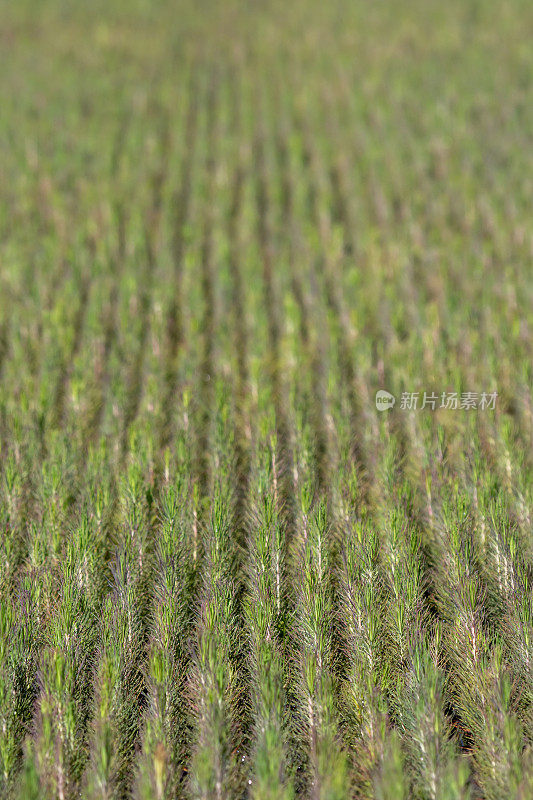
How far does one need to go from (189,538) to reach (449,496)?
1.08 metres

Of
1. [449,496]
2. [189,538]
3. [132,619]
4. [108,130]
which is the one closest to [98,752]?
[132,619]

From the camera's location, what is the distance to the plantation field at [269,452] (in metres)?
1.73

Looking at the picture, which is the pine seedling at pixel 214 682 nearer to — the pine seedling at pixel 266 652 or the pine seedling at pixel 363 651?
the pine seedling at pixel 266 652

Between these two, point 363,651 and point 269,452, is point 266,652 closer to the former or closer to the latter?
point 363,651

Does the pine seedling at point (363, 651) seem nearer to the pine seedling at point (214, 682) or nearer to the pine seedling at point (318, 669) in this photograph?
the pine seedling at point (318, 669)

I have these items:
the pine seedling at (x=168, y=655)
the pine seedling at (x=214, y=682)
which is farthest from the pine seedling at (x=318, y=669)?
the pine seedling at (x=168, y=655)

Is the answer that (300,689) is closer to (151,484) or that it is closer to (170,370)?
(151,484)

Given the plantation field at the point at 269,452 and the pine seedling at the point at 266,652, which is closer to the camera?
the pine seedling at the point at 266,652

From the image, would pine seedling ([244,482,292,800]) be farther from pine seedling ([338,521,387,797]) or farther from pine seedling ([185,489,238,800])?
pine seedling ([338,521,387,797])

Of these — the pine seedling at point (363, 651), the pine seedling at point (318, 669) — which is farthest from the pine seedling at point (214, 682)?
the pine seedling at point (363, 651)

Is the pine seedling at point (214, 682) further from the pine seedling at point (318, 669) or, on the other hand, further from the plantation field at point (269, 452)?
the pine seedling at point (318, 669)

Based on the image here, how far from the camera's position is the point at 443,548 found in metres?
2.20

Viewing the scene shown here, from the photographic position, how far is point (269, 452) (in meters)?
2.49

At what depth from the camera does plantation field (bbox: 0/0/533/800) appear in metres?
1.73
